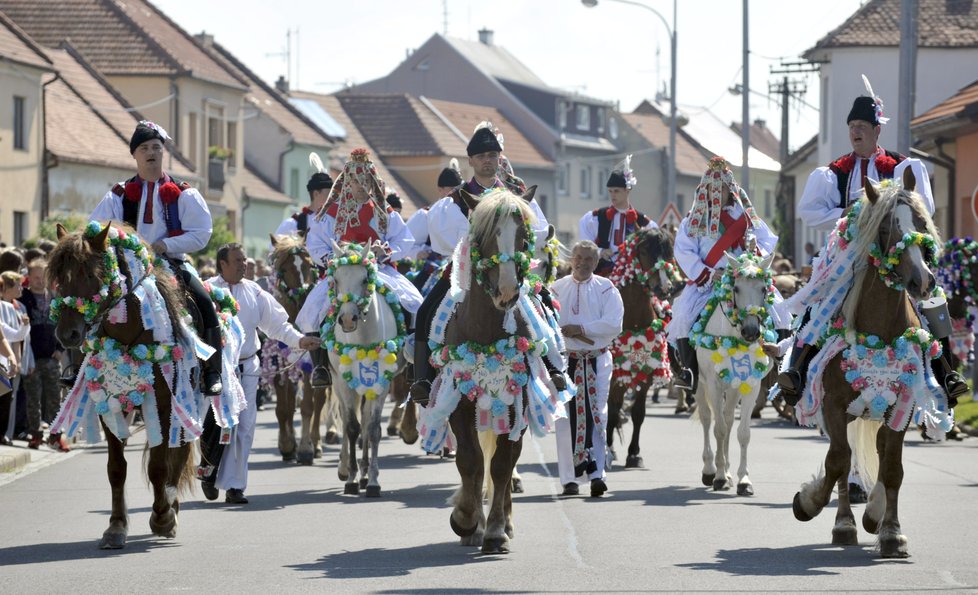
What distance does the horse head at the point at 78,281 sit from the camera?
37.4 feet

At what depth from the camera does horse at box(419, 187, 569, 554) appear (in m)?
11.5

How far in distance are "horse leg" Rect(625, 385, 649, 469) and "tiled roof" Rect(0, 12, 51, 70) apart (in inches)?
1134

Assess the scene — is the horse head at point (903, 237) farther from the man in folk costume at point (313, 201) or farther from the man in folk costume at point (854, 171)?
the man in folk costume at point (313, 201)

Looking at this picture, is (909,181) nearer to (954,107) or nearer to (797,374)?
(797,374)

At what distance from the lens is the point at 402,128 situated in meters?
87.2

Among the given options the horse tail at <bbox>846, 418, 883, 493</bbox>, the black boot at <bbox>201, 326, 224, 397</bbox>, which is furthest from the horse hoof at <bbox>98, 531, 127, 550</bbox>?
the horse tail at <bbox>846, 418, 883, 493</bbox>

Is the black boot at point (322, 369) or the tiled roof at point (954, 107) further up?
the tiled roof at point (954, 107)

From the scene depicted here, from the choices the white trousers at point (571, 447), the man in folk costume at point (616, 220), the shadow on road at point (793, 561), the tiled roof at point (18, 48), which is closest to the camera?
the shadow on road at point (793, 561)

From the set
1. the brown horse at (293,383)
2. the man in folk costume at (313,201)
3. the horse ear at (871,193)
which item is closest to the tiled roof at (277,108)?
the man in folk costume at (313,201)

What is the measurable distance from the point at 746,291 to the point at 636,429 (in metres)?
2.72

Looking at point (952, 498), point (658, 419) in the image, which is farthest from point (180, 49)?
point (952, 498)

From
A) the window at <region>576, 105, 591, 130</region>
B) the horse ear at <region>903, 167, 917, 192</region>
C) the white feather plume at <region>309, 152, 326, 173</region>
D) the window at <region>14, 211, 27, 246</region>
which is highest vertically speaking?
the window at <region>576, 105, 591, 130</region>

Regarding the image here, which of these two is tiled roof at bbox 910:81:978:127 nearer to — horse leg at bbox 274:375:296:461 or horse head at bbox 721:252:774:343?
horse leg at bbox 274:375:296:461

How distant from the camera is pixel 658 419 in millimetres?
25844
